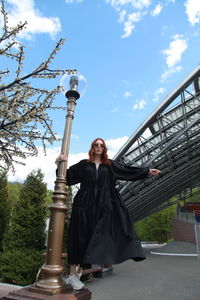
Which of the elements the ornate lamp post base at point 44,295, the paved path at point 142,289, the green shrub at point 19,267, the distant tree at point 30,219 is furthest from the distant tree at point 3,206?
the ornate lamp post base at point 44,295

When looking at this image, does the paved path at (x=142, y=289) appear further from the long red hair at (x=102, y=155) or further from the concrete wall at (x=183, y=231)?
the concrete wall at (x=183, y=231)

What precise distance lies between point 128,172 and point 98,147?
1.55ft

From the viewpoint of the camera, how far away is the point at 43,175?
11969 mm

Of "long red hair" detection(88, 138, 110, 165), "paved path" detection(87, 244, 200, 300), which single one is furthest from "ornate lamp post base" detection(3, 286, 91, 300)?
"paved path" detection(87, 244, 200, 300)

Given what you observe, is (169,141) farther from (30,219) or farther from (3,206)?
(3,206)

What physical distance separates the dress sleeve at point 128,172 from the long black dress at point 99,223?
56mm

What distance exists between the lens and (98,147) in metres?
→ 2.90

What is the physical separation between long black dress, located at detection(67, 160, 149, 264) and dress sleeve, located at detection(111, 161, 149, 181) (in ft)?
0.18

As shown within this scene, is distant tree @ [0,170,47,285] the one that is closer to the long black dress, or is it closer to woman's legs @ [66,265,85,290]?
woman's legs @ [66,265,85,290]

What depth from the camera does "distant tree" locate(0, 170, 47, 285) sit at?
8797mm

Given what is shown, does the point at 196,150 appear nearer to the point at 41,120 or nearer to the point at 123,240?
the point at 41,120

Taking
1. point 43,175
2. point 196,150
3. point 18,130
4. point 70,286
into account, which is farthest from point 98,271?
point 196,150

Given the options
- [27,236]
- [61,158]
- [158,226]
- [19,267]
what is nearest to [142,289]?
[19,267]

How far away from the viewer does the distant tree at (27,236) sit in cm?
880
